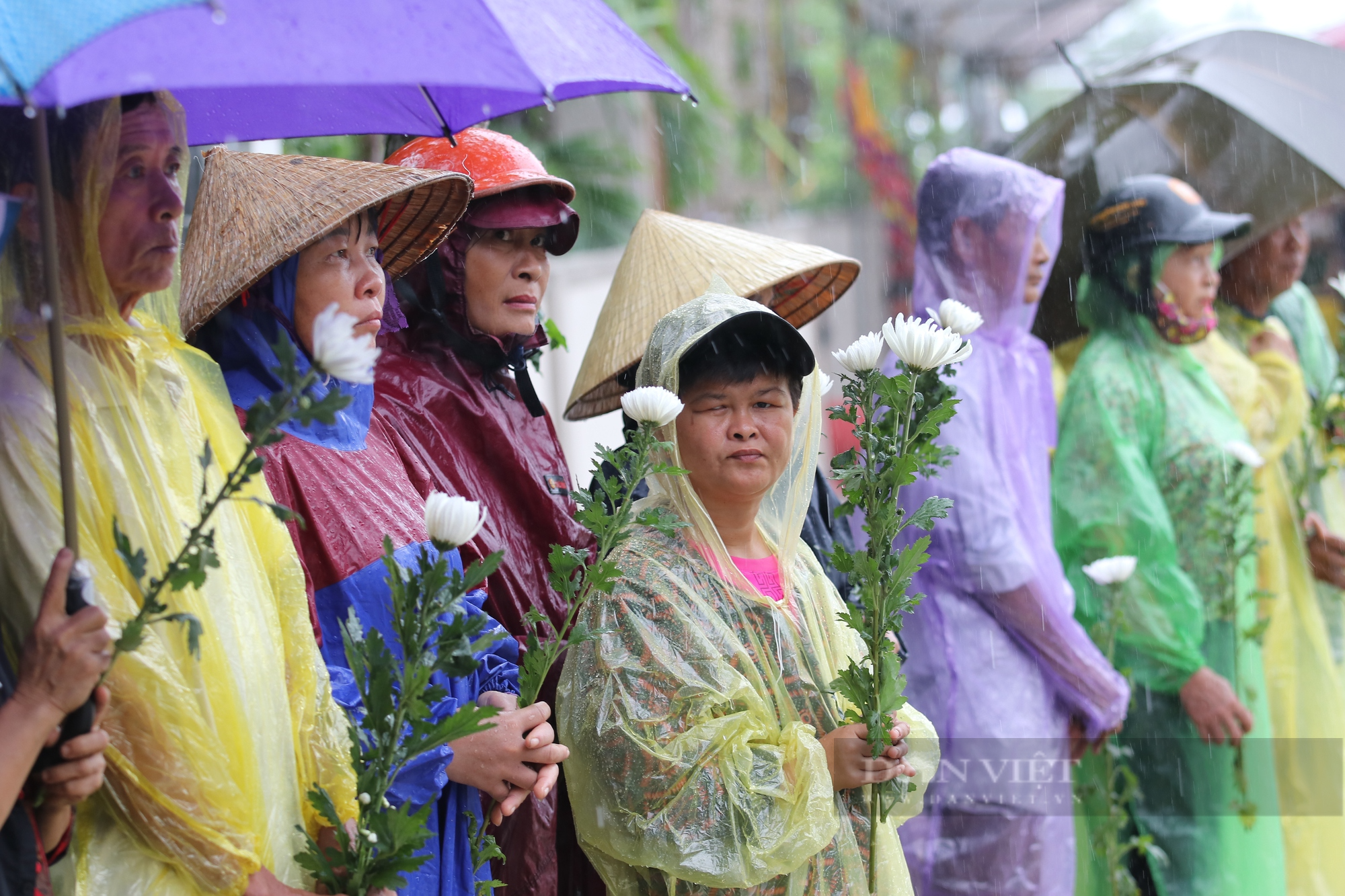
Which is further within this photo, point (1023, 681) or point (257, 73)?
point (1023, 681)

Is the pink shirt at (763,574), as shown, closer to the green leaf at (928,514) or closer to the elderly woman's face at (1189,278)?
the green leaf at (928,514)

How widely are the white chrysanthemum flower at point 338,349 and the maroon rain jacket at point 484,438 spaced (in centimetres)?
104

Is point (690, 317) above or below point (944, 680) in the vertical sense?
above

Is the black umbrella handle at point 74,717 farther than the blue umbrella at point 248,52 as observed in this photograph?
Yes

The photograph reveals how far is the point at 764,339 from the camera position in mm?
2557

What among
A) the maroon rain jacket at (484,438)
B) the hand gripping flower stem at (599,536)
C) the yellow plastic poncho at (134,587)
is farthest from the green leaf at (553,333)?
the yellow plastic poncho at (134,587)

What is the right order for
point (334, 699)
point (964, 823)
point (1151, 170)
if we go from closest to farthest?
point (334, 699), point (964, 823), point (1151, 170)


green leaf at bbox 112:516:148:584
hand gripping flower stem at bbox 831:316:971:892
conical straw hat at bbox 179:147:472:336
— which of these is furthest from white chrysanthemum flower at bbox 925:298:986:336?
green leaf at bbox 112:516:148:584

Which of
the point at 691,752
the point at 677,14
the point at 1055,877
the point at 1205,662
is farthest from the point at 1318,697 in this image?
the point at 677,14

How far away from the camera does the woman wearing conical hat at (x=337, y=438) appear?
7.00ft

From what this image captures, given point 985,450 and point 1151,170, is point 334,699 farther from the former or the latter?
point 1151,170

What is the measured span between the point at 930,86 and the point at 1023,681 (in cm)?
1829

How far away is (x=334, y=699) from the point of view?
6.63ft

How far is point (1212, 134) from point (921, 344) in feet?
10.8
